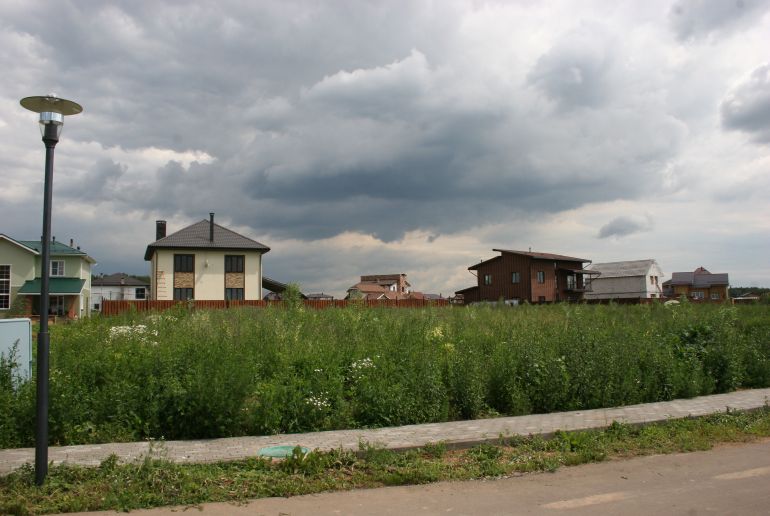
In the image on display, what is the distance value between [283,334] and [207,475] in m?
5.59

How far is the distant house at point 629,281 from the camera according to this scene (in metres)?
76.8

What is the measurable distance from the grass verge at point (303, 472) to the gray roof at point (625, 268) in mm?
74593

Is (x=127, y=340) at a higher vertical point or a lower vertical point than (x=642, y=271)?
lower

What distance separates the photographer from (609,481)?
6188 mm

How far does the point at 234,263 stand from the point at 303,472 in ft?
152

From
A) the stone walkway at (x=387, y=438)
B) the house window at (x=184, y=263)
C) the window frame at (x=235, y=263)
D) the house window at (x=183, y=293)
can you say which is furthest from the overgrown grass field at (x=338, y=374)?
the window frame at (x=235, y=263)

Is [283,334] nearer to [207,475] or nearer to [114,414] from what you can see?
[114,414]

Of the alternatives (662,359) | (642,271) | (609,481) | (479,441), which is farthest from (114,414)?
(642,271)

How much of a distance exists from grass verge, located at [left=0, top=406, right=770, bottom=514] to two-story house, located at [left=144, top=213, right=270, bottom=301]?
1745 inches

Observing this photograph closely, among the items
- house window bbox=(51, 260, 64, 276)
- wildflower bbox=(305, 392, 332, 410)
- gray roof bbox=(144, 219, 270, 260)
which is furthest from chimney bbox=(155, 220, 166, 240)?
wildflower bbox=(305, 392, 332, 410)

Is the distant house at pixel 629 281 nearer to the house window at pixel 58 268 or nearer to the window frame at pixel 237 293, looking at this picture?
the window frame at pixel 237 293

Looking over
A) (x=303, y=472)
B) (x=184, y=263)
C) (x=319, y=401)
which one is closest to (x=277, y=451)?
(x=303, y=472)

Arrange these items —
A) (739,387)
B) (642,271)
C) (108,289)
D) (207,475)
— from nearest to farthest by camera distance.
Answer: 1. (207,475)
2. (739,387)
3. (642,271)
4. (108,289)

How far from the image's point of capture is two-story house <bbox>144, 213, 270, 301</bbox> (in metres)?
48.9
